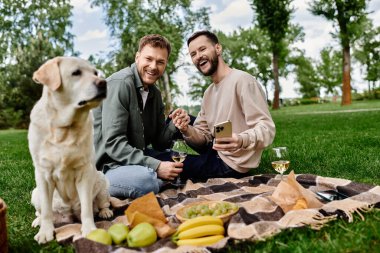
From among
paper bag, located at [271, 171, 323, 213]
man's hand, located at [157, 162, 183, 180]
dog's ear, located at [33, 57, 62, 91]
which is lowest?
paper bag, located at [271, 171, 323, 213]

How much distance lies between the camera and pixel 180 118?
521 cm

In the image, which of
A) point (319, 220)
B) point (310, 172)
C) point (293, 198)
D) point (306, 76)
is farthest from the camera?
point (306, 76)

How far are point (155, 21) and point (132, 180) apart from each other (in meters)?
28.4

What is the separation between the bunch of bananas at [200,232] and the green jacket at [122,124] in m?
1.72

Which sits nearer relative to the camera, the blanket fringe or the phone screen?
the blanket fringe

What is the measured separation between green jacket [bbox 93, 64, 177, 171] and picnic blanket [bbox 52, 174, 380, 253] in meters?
0.54

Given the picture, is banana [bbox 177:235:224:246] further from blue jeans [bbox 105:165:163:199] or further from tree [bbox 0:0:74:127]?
tree [bbox 0:0:74:127]

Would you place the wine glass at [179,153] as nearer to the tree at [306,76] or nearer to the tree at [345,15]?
the tree at [345,15]

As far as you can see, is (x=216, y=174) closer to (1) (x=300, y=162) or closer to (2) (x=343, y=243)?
(1) (x=300, y=162)

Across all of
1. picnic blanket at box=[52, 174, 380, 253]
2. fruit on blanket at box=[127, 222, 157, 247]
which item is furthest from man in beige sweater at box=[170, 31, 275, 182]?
fruit on blanket at box=[127, 222, 157, 247]

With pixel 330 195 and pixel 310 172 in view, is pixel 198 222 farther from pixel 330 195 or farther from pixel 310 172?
pixel 310 172

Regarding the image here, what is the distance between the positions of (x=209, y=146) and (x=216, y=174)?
44 centimetres

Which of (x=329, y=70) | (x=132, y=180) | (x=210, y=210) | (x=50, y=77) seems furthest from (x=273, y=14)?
(x=329, y=70)

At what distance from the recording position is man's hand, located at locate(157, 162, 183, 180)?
466cm
